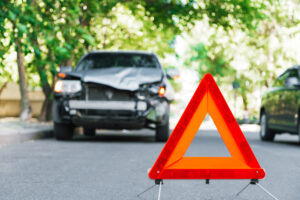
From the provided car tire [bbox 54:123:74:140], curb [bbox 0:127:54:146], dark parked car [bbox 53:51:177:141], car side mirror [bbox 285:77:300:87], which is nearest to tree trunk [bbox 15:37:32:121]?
curb [bbox 0:127:54:146]

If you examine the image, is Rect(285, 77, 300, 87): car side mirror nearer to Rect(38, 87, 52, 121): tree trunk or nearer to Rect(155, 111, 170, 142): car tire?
Rect(155, 111, 170, 142): car tire

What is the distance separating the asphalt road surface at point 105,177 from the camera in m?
5.61

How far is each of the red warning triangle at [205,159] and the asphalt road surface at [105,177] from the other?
745 mm

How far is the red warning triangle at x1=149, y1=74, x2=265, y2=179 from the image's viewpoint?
186 inches

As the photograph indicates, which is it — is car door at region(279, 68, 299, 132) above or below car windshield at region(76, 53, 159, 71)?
below

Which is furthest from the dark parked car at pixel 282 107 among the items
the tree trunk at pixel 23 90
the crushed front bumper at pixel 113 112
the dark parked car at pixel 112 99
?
the tree trunk at pixel 23 90

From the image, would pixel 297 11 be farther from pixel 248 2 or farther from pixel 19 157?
pixel 19 157

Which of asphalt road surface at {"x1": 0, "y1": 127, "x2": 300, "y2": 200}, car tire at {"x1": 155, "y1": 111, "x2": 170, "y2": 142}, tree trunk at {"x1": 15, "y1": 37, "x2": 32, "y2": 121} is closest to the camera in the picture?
asphalt road surface at {"x1": 0, "y1": 127, "x2": 300, "y2": 200}

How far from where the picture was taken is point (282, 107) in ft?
43.3

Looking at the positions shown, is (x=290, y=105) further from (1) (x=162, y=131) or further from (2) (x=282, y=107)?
(1) (x=162, y=131)

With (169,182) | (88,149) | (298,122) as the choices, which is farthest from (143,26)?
(169,182)

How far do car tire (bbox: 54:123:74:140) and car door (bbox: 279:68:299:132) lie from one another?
4609 millimetres

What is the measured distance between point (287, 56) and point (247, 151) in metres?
25.9

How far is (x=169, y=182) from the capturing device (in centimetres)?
654
